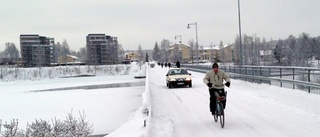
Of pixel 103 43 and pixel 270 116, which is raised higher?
pixel 103 43

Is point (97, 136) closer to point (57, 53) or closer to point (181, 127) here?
point (181, 127)

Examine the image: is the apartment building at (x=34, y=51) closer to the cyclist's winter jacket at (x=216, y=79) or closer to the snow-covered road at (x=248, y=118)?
the snow-covered road at (x=248, y=118)

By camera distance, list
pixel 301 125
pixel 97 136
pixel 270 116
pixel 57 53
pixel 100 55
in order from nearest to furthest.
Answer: pixel 301 125 → pixel 270 116 → pixel 97 136 → pixel 100 55 → pixel 57 53

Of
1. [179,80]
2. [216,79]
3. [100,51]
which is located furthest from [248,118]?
[100,51]

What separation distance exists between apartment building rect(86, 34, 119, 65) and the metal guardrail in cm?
11017

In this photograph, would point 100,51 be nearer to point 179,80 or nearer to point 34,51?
A: point 34,51

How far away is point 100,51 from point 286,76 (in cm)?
12555

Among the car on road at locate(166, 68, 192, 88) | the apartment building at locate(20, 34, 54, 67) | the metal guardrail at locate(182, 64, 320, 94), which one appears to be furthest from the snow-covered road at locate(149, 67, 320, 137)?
the apartment building at locate(20, 34, 54, 67)

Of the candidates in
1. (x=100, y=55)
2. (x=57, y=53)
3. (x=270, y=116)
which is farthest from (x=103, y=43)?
(x=270, y=116)

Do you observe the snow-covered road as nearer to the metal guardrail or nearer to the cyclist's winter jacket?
the metal guardrail

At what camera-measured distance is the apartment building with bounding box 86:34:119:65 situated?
132m

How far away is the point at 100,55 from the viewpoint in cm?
13862

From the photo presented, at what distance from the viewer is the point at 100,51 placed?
456 ft

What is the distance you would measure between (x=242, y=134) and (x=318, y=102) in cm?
616
